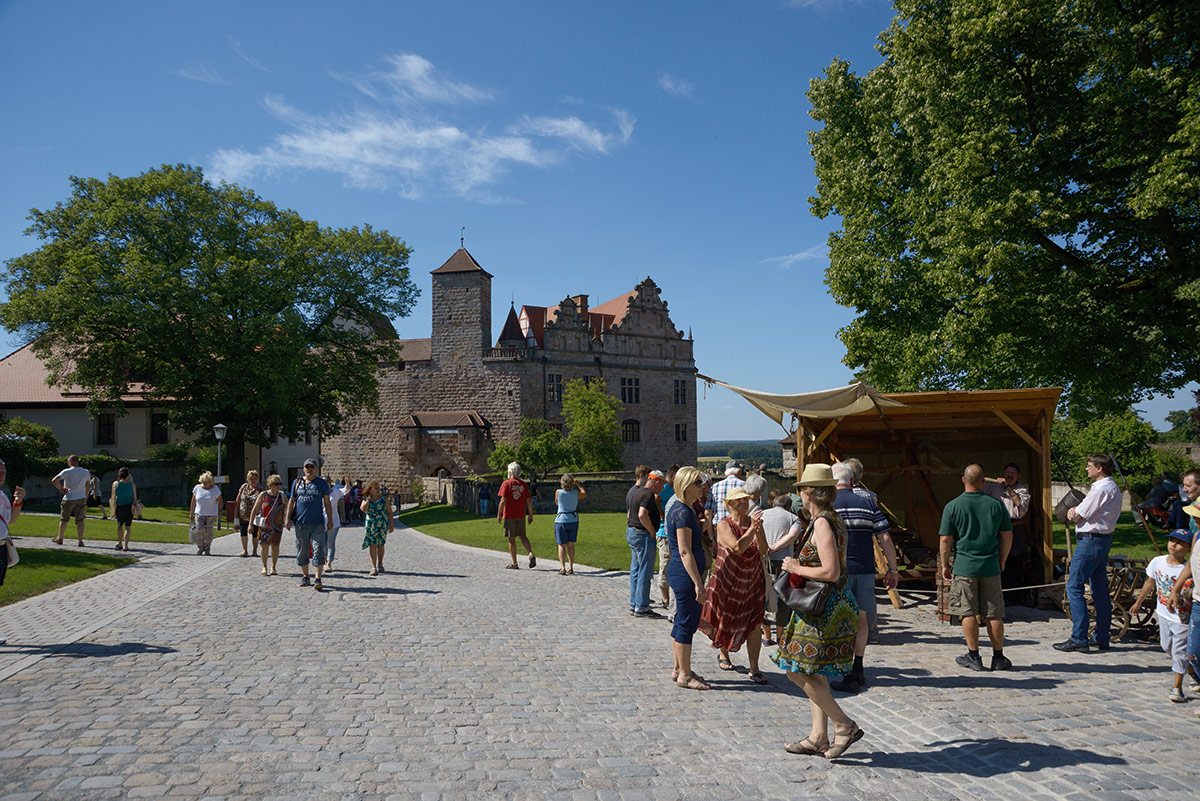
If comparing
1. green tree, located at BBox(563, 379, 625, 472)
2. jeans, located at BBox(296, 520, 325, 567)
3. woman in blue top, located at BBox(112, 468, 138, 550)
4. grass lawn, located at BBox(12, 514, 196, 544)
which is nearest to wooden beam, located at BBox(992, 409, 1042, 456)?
jeans, located at BBox(296, 520, 325, 567)

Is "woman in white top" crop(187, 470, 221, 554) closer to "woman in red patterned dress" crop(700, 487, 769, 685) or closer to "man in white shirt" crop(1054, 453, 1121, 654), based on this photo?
"woman in red patterned dress" crop(700, 487, 769, 685)

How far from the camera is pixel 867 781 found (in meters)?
4.41

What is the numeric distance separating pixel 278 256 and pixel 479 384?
20.1 meters

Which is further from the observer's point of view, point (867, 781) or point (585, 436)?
point (585, 436)

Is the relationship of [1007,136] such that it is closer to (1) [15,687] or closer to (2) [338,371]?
(1) [15,687]

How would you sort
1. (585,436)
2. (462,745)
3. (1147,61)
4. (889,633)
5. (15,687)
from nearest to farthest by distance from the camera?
(462,745) < (15,687) < (889,633) < (1147,61) < (585,436)

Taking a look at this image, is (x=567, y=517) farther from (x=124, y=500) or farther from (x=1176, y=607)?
(x=124, y=500)

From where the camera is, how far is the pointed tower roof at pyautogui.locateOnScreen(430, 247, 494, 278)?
51.8m

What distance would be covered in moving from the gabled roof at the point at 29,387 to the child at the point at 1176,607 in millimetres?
41169

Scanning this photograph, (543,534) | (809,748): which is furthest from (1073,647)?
(543,534)

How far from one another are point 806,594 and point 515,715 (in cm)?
241

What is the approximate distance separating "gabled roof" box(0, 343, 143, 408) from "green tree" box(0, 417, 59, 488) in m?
8.39

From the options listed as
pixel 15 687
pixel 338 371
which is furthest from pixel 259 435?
pixel 15 687

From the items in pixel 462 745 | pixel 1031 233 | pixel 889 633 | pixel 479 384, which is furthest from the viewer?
pixel 479 384
